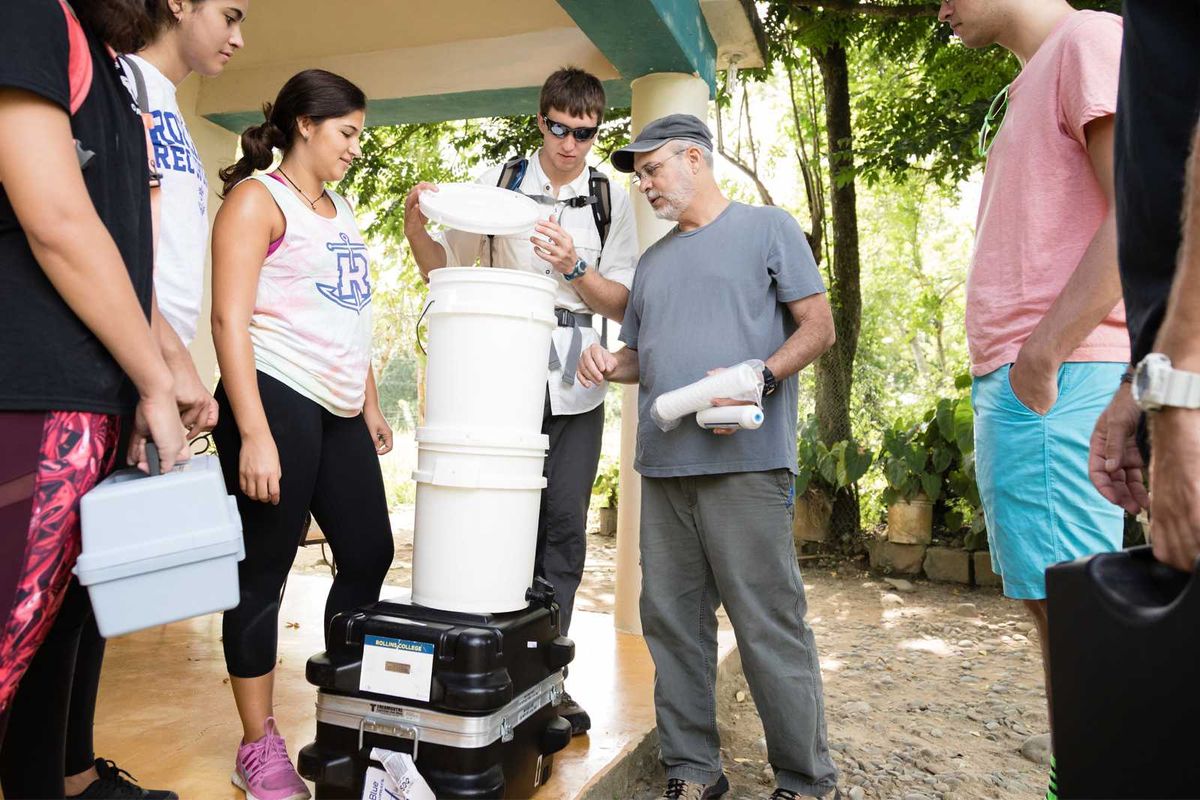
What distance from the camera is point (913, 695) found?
4641 mm

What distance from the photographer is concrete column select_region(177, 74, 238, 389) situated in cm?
529

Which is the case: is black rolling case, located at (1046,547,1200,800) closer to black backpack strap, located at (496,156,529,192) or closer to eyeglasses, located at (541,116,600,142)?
eyeglasses, located at (541,116,600,142)

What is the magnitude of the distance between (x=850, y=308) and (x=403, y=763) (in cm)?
710

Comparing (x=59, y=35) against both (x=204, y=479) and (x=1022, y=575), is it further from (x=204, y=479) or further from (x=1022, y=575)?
(x=1022, y=575)

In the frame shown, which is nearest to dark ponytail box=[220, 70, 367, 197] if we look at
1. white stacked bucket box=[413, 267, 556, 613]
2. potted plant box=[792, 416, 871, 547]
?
white stacked bucket box=[413, 267, 556, 613]

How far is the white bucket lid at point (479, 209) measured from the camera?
2541mm

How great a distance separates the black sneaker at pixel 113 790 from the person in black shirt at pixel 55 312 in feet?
2.80

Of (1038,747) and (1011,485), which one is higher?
(1011,485)

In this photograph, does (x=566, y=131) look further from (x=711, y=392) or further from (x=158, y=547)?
(x=158, y=547)

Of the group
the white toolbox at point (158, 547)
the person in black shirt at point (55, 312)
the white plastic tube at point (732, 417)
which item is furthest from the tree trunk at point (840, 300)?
the person in black shirt at point (55, 312)

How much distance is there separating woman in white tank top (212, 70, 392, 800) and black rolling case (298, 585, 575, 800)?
0.19 m

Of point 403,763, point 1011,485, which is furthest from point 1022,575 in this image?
point 403,763

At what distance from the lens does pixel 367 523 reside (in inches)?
100

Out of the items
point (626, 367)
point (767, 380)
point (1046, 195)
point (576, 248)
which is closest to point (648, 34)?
point (576, 248)
